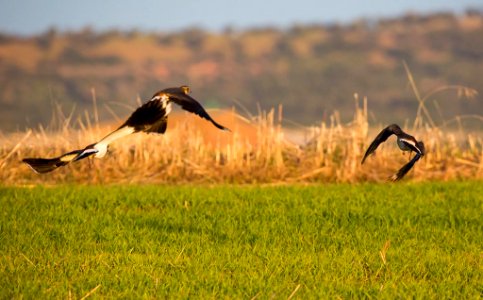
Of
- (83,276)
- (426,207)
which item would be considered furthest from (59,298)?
(426,207)

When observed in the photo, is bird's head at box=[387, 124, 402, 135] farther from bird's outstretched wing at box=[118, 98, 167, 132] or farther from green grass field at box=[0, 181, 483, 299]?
green grass field at box=[0, 181, 483, 299]

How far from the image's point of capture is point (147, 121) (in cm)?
286

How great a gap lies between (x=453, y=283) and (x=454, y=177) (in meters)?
6.63

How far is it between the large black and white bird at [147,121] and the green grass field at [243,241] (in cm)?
203

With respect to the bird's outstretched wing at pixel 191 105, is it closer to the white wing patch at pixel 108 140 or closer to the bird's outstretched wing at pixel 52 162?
the white wing patch at pixel 108 140

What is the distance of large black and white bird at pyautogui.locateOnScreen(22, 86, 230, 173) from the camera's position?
2.71 meters

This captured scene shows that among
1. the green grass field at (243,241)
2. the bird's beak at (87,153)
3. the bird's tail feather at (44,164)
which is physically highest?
the bird's beak at (87,153)

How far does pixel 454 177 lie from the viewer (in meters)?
11.6

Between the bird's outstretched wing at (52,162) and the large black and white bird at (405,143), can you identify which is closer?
the bird's outstretched wing at (52,162)

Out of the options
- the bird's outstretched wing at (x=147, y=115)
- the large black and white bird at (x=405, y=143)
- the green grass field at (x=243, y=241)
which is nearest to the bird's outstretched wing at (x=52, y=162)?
the bird's outstretched wing at (x=147, y=115)

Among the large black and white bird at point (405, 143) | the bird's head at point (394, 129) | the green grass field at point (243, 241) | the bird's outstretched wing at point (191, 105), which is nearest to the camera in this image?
the bird's outstretched wing at point (191, 105)

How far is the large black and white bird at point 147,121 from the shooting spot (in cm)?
271

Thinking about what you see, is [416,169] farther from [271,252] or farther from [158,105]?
[158,105]

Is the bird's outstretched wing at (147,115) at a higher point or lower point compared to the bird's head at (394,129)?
higher
